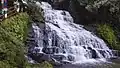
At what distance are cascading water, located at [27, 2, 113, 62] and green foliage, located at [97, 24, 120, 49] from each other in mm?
712

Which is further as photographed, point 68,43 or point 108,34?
point 108,34

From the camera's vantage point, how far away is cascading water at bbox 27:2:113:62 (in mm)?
19797

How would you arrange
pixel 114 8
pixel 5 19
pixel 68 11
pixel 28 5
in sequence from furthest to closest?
pixel 68 11
pixel 114 8
pixel 28 5
pixel 5 19

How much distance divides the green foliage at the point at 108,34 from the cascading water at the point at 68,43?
0.71 m

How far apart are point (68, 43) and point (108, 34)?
14.4ft

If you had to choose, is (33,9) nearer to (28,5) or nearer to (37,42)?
(28,5)

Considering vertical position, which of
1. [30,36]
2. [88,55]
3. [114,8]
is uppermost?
[114,8]

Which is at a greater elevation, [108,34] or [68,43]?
[108,34]

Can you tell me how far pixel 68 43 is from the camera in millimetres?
21250

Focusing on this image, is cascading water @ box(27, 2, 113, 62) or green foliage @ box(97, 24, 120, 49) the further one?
green foliage @ box(97, 24, 120, 49)

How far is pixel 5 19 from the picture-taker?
1819 cm

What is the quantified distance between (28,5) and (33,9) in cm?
48

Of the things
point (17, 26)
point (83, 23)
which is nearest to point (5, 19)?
point (17, 26)

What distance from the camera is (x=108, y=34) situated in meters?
24.2
